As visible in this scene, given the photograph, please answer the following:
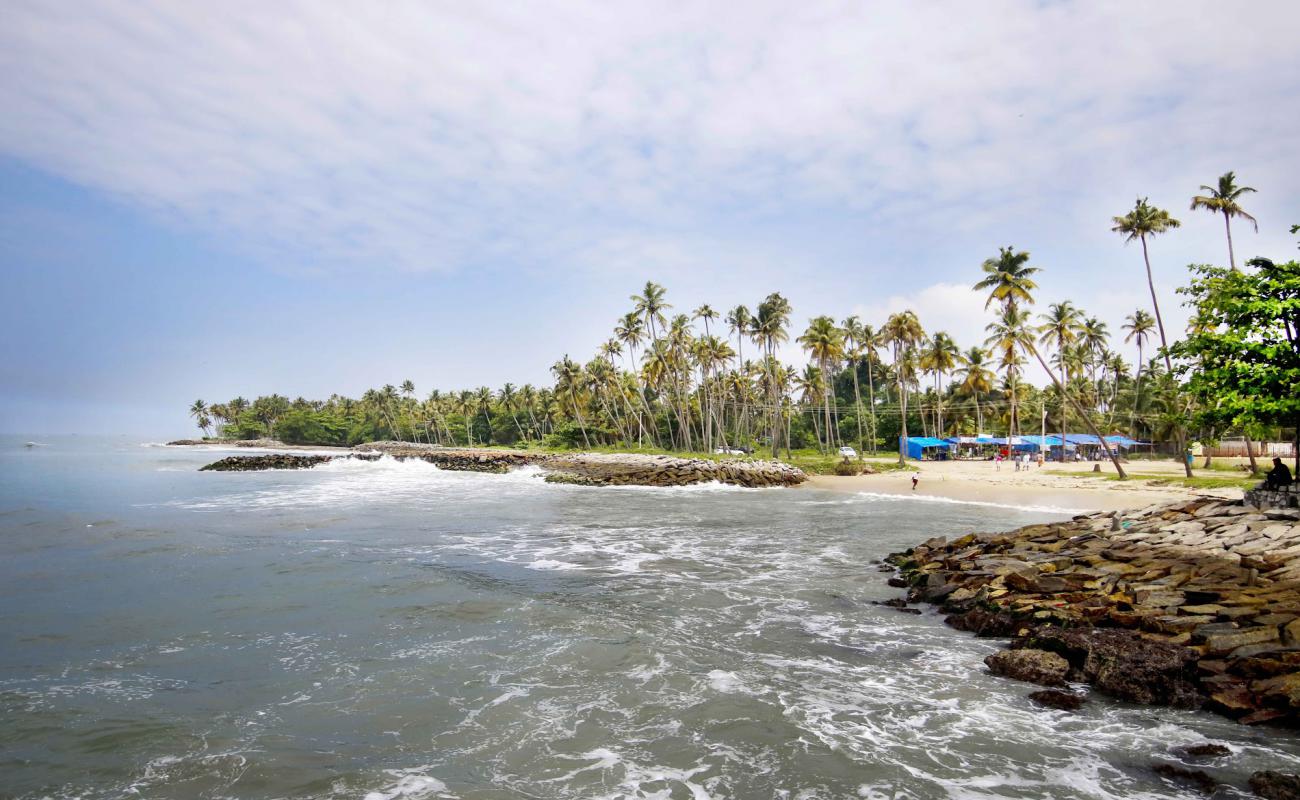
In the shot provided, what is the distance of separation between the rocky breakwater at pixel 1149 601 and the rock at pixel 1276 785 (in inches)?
76.2

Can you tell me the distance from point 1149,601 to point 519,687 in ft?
37.4

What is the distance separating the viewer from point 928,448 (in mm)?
74625

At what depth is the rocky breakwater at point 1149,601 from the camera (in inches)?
344

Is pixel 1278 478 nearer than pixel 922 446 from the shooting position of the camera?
Yes

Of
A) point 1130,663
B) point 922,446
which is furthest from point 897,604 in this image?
point 922,446

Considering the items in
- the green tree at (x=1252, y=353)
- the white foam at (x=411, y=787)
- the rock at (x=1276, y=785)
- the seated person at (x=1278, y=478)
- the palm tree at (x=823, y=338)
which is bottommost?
the rock at (x=1276, y=785)

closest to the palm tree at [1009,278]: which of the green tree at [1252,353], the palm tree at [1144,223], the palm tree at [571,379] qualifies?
the palm tree at [1144,223]

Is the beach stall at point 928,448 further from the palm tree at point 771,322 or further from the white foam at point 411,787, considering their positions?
the white foam at point 411,787

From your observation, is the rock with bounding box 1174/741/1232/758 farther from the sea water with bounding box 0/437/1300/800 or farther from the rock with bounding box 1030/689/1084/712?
the rock with bounding box 1030/689/1084/712

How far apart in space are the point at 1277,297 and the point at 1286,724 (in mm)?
13481

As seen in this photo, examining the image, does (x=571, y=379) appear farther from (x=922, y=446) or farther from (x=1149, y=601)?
(x=1149, y=601)

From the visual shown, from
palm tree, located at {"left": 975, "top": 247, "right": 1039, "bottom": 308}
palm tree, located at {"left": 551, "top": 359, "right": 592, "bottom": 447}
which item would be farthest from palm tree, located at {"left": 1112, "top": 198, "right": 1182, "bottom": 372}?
palm tree, located at {"left": 551, "top": 359, "right": 592, "bottom": 447}

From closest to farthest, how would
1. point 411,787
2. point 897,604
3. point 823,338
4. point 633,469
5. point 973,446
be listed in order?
point 411,787, point 897,604, point 633,469, point 823,338, point 973,446

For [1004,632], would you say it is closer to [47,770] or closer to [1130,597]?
[1130,597]
